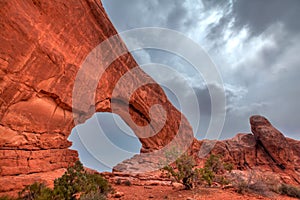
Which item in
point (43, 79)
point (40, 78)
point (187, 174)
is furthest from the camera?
point (187, 174)

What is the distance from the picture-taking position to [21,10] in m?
8.33

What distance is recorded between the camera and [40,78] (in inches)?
389

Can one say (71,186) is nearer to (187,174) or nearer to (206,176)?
(187,174)

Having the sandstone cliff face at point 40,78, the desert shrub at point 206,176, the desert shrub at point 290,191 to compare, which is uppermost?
the sandstone cliff face at point 40,78

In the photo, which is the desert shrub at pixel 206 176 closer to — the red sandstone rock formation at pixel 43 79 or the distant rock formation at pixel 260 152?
the red sandstone rock formation at pixel 43 79

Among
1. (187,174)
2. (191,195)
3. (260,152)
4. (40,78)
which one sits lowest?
(191,195)

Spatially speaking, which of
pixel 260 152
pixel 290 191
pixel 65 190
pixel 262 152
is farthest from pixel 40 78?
pixel 262 152

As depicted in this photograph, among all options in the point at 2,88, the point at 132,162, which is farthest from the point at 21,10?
the point at 132,162

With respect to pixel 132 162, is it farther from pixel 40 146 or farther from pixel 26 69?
pixel 26 69

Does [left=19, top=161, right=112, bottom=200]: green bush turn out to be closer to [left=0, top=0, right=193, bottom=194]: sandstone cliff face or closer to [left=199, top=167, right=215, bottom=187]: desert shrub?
[left=0, top=0, right=193, bottom=194]: sandstone cliff face

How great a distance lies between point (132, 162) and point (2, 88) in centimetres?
1319

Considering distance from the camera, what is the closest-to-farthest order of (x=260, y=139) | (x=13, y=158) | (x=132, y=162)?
1. (x=13, y=158)
2. (x=132, y=162)
3. (x=260, y=139)

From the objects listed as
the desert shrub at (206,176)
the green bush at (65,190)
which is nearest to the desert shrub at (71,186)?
the green bush at (65,190)

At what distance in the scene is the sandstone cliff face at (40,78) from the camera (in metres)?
8.32
